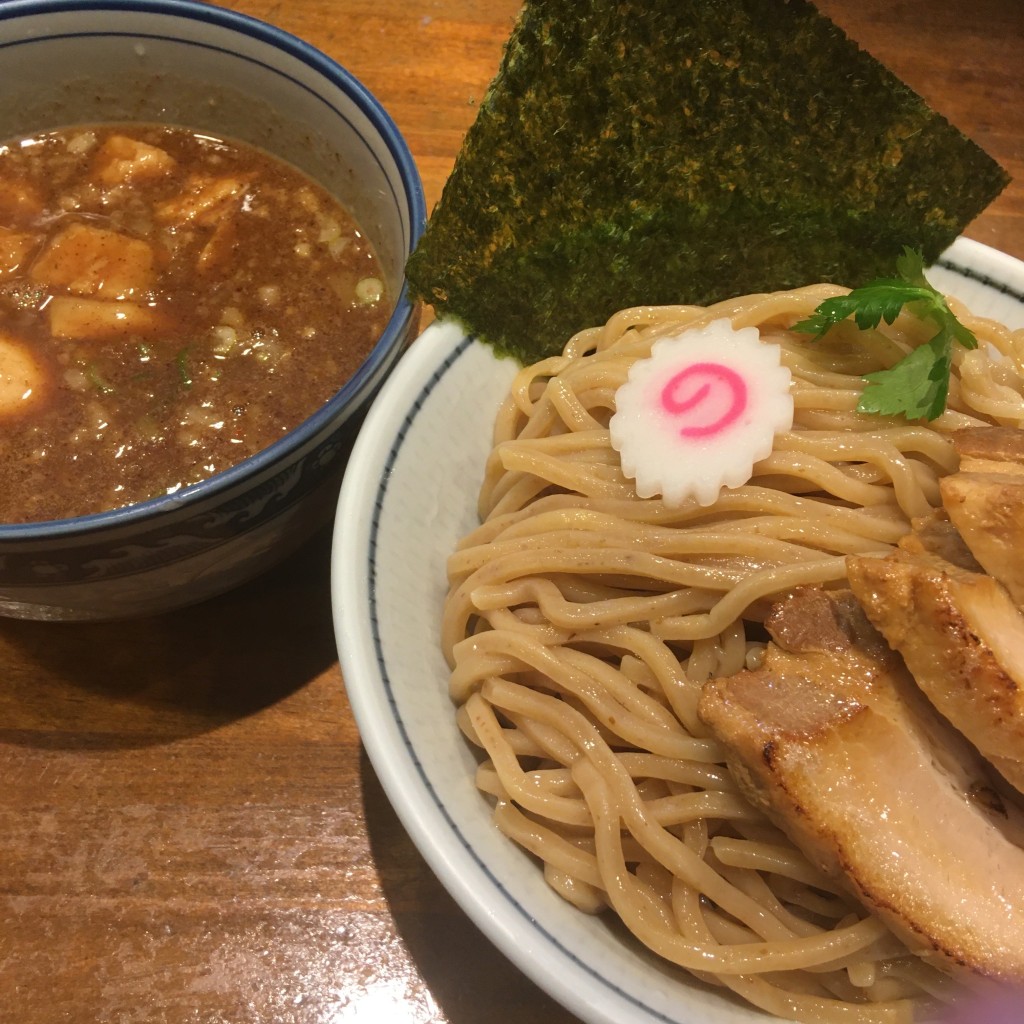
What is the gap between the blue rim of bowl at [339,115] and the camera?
1.23m

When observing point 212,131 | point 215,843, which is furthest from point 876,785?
point 212,131

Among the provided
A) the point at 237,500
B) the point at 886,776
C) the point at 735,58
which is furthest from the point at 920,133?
the point at 237,500

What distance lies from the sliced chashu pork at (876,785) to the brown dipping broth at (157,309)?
969mm

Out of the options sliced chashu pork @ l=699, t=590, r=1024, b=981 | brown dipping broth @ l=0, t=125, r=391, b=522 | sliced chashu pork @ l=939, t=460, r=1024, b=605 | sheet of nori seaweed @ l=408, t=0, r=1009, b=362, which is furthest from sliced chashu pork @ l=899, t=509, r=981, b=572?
brown dipping broth @ l=0, t=125, r=391, b=522

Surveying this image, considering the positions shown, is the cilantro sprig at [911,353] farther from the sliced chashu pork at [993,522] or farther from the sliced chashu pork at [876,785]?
the sliced chashu pork at [876,785]

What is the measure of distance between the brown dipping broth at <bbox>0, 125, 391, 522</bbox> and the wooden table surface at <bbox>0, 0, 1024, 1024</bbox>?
36 cm

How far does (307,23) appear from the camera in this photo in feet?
9.19

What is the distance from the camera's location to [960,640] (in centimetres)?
109

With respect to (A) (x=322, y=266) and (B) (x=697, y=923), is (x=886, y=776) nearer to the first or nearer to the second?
(B) (x=697, y=923)

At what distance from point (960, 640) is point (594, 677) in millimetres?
564

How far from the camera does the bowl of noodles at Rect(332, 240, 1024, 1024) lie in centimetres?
123

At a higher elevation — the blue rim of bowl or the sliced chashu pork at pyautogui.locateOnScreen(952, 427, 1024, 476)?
the sliced chashu pork at pyautogui.locateOnScreen(952, 427, 1024, 476)

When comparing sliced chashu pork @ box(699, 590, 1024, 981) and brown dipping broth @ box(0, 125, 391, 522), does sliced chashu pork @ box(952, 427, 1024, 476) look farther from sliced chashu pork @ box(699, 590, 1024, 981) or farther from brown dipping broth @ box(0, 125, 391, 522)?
brown dipping broth @ box(0, 125, 391, 522)

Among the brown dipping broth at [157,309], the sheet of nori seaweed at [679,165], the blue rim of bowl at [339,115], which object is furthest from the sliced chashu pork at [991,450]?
the brown dipping broth at [157,309]
